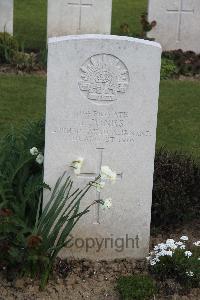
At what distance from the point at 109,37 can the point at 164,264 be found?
151 cm

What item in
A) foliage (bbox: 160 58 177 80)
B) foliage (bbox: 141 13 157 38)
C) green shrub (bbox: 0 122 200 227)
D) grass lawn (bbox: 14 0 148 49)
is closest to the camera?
green shrub (bbox: 0 122 200 227)

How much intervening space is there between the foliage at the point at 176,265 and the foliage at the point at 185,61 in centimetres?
591

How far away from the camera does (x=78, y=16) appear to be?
1129 centimetres

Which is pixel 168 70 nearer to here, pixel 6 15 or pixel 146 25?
pixel 146 25

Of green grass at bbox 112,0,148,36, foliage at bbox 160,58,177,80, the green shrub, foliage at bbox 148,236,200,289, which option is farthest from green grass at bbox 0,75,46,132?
green grass at bbox 112,0,148,36

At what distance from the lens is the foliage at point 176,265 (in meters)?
5.04

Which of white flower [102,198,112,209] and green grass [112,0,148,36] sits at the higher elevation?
green grass [112,0,148,36]

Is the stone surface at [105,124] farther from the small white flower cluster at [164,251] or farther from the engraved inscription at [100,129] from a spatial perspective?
the small white flower cluster at [164,251]

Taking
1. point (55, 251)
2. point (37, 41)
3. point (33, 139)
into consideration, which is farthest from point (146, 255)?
point (37, 41)

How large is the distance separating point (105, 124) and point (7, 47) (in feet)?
18.3

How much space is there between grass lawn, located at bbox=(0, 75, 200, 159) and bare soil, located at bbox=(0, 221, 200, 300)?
2.45 meters

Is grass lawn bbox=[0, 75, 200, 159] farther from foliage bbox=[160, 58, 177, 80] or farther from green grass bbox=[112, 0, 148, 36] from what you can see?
green grass bbox=[112, 0, 148, 36]

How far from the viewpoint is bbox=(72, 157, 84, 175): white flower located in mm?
5121

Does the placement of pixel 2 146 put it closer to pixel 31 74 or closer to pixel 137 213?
pixel 137 213
